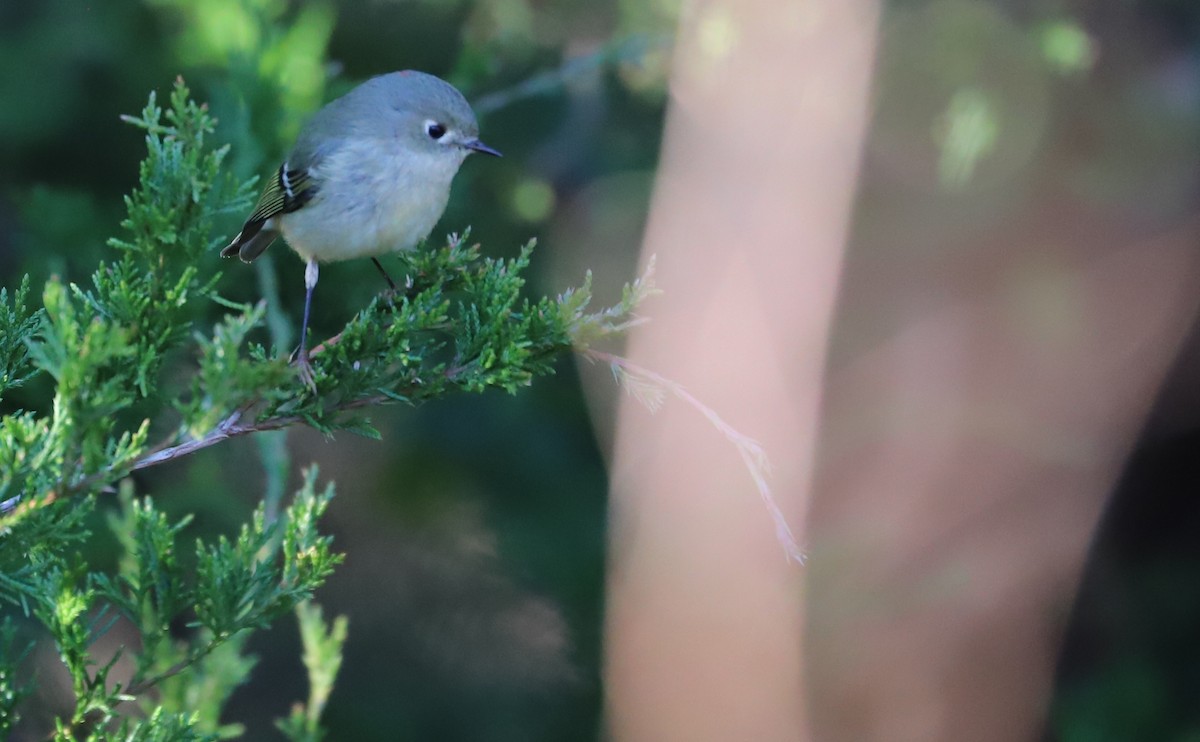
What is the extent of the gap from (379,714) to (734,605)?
2.98 feet

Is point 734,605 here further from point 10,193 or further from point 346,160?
point 10,193

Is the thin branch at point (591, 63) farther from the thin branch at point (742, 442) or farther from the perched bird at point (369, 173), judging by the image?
the thin branch at point (742, 442)

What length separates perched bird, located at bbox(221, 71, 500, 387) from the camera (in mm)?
1660

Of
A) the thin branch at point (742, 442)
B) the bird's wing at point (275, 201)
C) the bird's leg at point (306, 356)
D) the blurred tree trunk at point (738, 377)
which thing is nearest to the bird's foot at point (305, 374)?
the bird's leg at point (306, 356)

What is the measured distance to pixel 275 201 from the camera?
1.75 meters

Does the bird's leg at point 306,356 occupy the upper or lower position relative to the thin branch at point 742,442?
lower

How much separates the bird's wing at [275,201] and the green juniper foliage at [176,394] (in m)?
0.51

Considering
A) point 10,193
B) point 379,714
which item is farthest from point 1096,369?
point 10,193

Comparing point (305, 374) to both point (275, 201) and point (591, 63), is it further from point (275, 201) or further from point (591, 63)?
point (591, 63)

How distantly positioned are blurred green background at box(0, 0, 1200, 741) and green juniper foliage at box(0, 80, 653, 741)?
3.18 feet

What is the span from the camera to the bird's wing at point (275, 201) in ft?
5.63

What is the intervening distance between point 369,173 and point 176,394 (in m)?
0.72

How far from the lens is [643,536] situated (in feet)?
8.29

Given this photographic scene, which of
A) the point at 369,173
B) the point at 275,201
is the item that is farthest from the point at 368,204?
the point at 275,201
